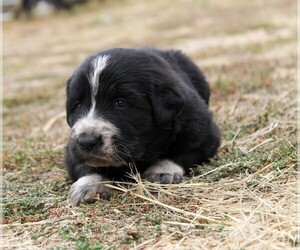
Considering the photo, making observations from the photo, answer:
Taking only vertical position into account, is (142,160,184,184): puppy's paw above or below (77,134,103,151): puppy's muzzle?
below

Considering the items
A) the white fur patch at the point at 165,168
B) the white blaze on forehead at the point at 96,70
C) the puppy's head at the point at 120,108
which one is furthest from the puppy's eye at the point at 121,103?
the white fur patch at the point at 165,168

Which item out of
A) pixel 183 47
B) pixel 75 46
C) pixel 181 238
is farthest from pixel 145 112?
pixel 75 46

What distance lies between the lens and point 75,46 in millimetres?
20688

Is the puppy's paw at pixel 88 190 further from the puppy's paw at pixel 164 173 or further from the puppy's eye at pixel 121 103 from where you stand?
the puppy's eye at pixel 121 103

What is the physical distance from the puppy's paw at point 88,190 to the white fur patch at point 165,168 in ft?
1.35

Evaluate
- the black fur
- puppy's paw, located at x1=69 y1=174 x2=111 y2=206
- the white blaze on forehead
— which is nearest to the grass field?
puppy's paw, located at x1=69 y1=174 x2=111 y2=206

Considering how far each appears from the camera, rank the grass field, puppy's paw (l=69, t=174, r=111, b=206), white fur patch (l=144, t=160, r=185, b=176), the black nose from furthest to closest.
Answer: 1. white fur patch (l=144, t=160, r=185, b=176)
2. puppy's paw (l=69, t=174, r=111, b=206)
3. the black nose
4. the grass field

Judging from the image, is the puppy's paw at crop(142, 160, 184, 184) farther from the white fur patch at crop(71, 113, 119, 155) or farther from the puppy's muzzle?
the puppy's muzzle

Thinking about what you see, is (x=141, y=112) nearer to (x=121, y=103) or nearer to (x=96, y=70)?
(x=121, y=103)

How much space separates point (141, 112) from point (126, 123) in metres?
0.19

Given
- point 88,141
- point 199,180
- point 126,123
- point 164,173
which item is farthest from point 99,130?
point 199,180

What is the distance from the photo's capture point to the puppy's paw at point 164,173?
4.85 metres

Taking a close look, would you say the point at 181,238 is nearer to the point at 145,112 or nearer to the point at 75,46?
the point at 145,112

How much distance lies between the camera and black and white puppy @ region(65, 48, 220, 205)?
466 centimetres
